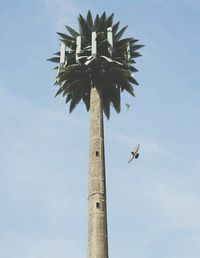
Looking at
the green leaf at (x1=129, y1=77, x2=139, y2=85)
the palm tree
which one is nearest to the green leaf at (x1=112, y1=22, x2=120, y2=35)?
the palm tree

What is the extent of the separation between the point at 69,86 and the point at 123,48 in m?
6.24

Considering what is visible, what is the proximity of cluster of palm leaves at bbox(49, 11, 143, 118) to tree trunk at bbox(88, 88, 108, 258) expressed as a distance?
2772mm

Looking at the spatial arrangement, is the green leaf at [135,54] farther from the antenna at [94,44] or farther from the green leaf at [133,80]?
the antenna at [94,44]

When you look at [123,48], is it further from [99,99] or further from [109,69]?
[99,99]

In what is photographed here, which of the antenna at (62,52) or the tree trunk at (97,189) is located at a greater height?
the antenna at (62,52)

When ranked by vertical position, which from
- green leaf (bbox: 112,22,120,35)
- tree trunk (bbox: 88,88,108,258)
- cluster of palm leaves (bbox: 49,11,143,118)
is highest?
green leaf (bbox: 112,22,120,35)

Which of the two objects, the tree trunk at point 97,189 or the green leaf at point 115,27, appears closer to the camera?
the tree trunk at point 97,189

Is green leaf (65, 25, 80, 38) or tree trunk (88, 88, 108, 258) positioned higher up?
green leaf (65, 25, 80, 38)

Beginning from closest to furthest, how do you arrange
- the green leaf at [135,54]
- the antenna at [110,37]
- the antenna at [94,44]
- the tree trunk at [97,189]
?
1. the tree trunk at [97,189]
2. the antenna at [94,44]
3. the antenna at [110,37]
4. the green leaf at [135,54]

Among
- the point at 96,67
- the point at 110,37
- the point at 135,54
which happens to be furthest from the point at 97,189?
the point at 135,54

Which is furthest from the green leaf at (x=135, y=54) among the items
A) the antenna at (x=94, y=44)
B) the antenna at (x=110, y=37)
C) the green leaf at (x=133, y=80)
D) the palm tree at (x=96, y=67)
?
the antenna at (x=94, y=44)

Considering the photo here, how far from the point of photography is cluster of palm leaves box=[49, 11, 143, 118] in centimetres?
4688

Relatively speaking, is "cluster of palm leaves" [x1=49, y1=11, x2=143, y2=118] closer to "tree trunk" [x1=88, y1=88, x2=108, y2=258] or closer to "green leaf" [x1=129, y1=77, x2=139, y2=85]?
"green leaf" [x1=129, y1=77, x2=139, y2=85]

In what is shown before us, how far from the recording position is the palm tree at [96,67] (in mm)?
45719
